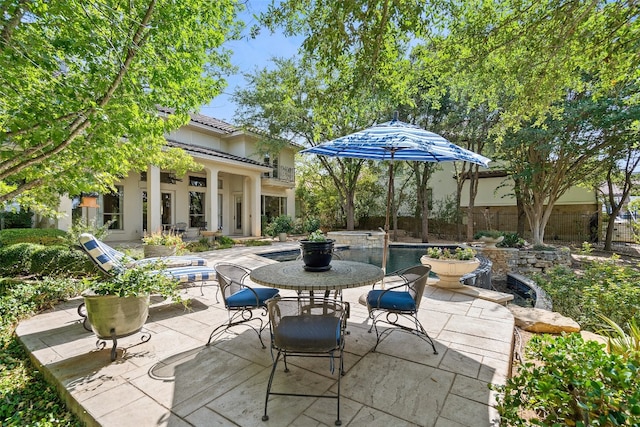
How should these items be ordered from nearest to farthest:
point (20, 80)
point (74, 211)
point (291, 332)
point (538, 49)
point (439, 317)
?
point (291, 332) → point (20, 80) → point (439, 317) → point (538, 49) → point (74, 211)

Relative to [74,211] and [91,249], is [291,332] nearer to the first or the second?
[91,249]

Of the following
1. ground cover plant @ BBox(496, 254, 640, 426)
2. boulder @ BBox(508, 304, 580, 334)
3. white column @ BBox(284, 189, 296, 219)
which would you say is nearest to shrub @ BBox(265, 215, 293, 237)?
white column @ BBox(284, 189, 296, 219)

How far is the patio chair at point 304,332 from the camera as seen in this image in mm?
2146

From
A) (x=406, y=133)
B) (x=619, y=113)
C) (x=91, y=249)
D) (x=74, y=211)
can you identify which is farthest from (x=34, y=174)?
(x=619, y=113)

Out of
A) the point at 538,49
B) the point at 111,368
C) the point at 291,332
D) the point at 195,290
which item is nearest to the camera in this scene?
the point at 291,332

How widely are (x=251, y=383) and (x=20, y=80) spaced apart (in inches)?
144

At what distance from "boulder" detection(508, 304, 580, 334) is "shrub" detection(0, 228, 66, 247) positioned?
32.1ft

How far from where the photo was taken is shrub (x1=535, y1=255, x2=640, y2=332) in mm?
3789

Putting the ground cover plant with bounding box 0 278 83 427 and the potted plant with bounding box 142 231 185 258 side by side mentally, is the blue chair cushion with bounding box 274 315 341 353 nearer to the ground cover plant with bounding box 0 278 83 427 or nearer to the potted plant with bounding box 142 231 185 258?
the ground cover plant with bounding box 0 278 83 427

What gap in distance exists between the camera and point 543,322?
3.66 metres

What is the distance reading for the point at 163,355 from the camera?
2926 millimetres

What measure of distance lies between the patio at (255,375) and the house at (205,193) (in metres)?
8.34

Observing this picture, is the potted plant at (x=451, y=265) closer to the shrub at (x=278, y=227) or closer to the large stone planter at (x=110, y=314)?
the large stone planter at (x=110, y=314)

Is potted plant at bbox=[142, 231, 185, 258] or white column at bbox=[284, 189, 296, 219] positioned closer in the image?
potted plant at bbox=[142, 231, 185, 258]
